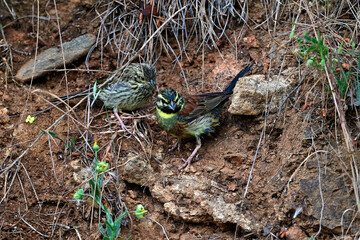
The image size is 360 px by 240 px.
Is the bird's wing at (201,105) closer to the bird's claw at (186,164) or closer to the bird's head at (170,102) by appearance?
the bird's head at (170,102)

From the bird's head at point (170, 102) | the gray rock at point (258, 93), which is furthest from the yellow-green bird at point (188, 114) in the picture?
the gray rock at point (258, 93)

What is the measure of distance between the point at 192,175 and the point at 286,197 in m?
0.92

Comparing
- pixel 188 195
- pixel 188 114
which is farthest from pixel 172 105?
pixel 188 195

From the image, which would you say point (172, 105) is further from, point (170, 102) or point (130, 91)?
point (130, 91)

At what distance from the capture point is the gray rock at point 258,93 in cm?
454

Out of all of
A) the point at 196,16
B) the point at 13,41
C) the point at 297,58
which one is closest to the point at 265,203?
the point at 297,58

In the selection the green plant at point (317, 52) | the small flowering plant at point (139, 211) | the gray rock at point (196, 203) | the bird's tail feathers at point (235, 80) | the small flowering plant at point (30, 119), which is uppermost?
the green plant at point (317, 52)

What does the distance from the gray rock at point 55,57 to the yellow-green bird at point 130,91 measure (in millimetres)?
454

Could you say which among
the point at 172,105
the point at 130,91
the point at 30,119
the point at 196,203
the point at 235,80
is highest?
the point at 235,80

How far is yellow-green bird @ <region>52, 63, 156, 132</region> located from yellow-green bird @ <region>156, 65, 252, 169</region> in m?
0.46

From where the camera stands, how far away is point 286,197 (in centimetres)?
397

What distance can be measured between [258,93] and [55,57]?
8.14 ft

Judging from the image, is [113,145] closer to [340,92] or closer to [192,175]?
[192,175]

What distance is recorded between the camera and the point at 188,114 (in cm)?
490
